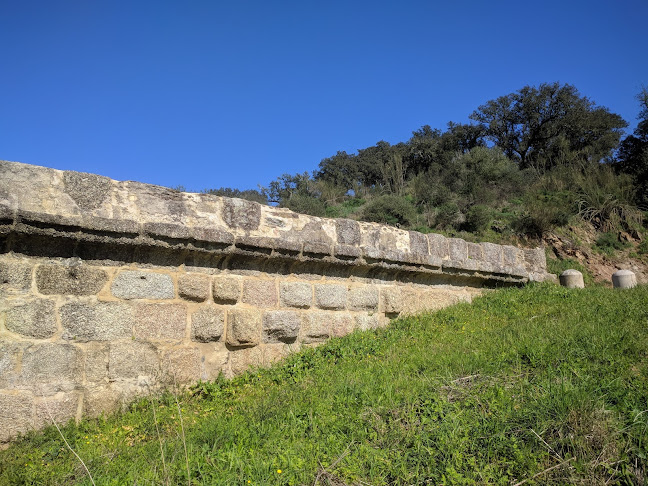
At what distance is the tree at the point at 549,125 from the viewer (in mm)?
28045

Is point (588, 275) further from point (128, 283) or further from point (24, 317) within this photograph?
point (24, 317)

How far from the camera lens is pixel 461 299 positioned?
23.2 feet

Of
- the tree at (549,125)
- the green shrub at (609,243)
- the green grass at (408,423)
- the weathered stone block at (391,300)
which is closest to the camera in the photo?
the green grass at (408,423)

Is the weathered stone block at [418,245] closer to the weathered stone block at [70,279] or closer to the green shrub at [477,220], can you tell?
the weathered stone block at [70,279]

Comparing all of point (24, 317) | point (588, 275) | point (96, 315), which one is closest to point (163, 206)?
point (96, 315)

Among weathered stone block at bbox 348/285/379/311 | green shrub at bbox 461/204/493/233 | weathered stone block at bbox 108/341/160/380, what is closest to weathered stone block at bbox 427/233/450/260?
weathered stone block at bbox 348/285/379/311

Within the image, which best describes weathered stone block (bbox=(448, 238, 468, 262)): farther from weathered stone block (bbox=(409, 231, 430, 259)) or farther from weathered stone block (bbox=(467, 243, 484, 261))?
weathered stone block (bbox=(409, 231, 430, 259))

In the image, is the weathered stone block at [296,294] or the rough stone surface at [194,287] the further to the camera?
the weathered stone block at [296,294]

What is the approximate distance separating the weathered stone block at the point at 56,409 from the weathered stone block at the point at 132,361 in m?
0.31

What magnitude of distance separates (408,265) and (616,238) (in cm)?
1034

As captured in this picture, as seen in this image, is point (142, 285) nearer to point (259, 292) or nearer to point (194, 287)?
point (194, 287)

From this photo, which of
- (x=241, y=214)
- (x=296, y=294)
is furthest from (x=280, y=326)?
(x=241, y=214)

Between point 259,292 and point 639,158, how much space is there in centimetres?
1874

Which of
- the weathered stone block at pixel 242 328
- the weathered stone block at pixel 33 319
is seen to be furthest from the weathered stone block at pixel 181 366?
the weathered stone block at pixel 33 319
